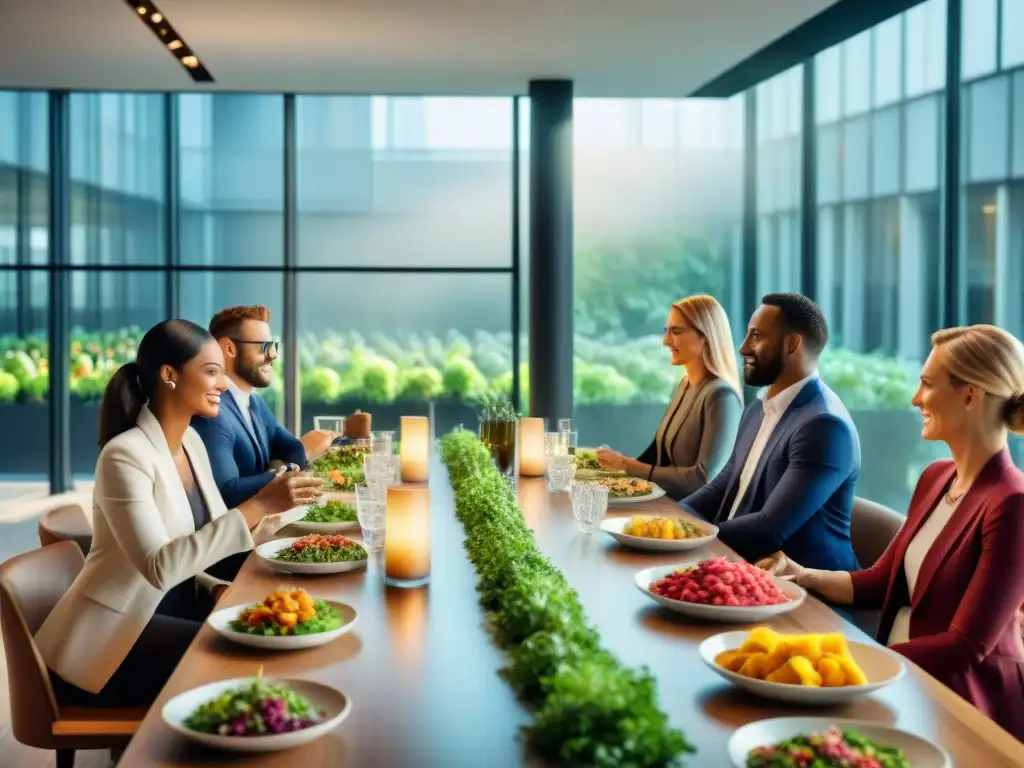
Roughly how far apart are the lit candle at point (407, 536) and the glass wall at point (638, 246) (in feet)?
17.6

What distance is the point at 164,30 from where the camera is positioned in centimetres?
491

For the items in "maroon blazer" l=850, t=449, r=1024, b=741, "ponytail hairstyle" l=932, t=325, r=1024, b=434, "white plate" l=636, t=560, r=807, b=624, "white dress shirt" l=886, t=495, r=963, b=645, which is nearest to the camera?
"white plate" l=636, t=560, r=807, b=624

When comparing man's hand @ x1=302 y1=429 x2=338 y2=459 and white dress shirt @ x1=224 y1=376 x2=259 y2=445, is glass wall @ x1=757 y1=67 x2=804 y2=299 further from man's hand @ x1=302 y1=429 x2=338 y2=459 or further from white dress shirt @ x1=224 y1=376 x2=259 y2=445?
white dress shirt @ x1=224 y1=376 x2=259 y2=445

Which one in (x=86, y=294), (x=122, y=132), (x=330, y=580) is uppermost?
(x=122, y=132)

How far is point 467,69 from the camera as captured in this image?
679 cm

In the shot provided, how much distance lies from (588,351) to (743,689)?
6008 millimetres

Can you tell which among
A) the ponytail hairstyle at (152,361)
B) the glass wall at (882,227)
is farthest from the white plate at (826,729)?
the glass wall at (882,227)

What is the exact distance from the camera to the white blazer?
8.26 feet

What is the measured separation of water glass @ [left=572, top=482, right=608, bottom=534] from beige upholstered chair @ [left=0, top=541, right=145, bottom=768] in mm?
1131

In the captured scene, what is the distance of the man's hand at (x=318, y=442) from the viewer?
4.80 metres

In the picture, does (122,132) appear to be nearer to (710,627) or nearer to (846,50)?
(846,50)

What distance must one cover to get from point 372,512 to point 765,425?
60.7 inches

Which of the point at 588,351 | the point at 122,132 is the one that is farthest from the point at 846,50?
the point at 122,132

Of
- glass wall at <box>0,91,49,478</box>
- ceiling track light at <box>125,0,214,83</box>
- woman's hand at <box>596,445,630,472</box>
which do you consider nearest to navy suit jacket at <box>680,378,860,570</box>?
woman's hand at <box>596,445,630,472</box>
